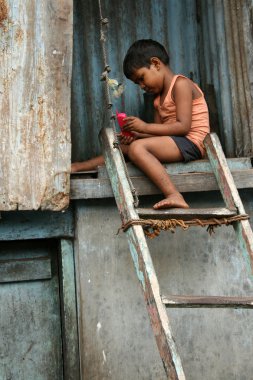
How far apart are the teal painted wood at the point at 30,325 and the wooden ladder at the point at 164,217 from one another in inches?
33.1

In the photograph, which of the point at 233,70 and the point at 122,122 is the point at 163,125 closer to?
the point at 122,122

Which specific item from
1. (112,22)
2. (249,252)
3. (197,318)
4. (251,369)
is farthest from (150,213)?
(112,22)

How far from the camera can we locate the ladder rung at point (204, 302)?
3.09m

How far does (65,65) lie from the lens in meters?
3.81

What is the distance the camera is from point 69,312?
404 cm

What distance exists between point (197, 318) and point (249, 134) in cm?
116

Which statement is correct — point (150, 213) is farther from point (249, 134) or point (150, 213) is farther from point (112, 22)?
point (112, 22)

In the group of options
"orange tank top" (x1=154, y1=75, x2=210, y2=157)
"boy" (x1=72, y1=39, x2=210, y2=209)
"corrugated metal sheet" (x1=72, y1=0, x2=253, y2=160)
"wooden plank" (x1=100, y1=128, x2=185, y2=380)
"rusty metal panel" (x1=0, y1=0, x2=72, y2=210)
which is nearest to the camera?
"wooden plank" (x1=100, y1=128, x2=185, y2=380)

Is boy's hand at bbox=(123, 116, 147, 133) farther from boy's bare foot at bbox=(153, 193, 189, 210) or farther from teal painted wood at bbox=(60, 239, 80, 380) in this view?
teal painted wood at bbox=(60, 239, 80, 380)

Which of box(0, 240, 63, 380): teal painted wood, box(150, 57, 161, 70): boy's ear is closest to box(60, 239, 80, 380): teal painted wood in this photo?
box(0, 240, 63, 380): teal painted wood

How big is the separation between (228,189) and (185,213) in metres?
0.37

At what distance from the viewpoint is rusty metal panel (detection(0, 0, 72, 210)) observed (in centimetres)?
371

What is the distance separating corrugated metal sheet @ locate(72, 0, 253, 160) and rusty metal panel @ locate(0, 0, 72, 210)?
957mm

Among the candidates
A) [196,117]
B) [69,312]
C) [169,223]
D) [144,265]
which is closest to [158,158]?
[196,117]
